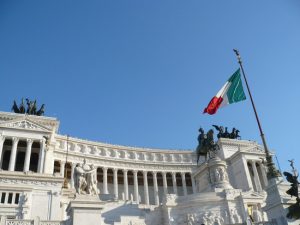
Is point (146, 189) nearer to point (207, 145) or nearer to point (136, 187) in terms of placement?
point (136, 187)

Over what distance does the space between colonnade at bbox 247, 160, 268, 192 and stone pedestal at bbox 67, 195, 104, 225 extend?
61511 millimetres

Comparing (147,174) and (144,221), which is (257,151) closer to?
(147,174)

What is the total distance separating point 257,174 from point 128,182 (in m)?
31.7

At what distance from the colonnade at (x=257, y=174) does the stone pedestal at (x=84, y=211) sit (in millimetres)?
61511

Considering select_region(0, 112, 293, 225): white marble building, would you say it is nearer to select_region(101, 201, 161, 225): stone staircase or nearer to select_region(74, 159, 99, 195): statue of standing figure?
select_region(101, 201, 161, 225): stone staircase

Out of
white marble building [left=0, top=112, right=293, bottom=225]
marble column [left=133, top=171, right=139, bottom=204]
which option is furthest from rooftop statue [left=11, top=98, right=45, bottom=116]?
marble column [left=133, top=171, right=139, bottom=204]

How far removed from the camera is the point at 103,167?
7688 centimetres

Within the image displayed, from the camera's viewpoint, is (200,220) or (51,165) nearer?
(200,220)

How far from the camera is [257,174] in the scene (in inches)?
3022

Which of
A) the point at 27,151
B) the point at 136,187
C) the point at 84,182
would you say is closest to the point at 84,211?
the point at 84,182

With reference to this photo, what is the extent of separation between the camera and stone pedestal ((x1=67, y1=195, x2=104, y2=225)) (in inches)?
772

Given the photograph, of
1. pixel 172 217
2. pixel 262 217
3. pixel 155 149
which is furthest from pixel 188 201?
pixel 155 149

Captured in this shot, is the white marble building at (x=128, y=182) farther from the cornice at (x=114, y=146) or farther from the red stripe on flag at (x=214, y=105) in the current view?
the red stripe on flag at (x=214, y=105)

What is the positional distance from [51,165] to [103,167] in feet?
49.5
